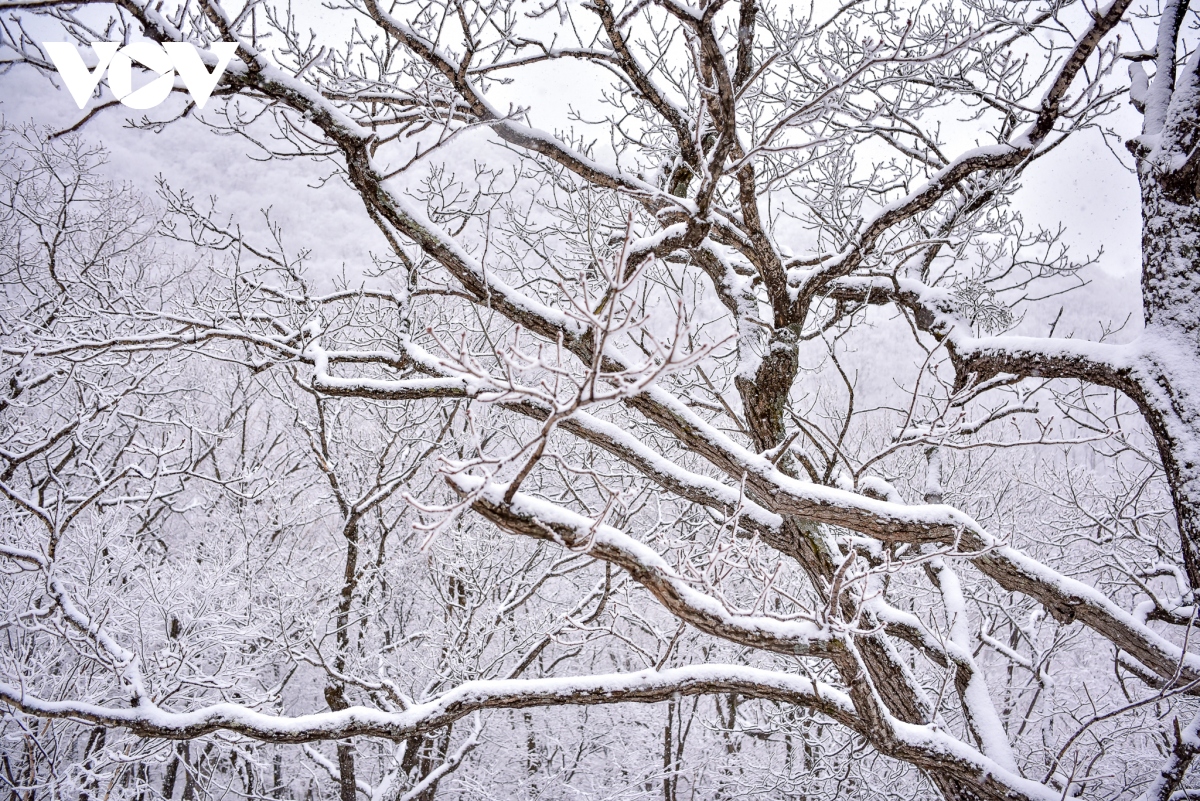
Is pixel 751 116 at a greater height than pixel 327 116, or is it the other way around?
pixel 751 116

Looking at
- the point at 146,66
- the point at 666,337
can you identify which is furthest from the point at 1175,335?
the point at 146,66

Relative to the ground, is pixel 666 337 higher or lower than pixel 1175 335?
lower

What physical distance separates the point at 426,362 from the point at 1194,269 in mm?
3695

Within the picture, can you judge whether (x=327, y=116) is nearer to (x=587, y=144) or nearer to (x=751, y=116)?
(x=587, y=144)

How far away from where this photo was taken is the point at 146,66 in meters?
2.55

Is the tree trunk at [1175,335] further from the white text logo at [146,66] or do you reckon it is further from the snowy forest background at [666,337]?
the white text logo at [146,66]

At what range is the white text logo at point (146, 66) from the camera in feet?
7.80

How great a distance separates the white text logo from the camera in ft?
7.80

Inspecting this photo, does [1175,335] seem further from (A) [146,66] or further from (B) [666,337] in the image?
(A) [146,66]

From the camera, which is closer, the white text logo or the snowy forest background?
the white text logo

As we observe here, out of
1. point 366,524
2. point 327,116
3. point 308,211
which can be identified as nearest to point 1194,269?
point 327,116

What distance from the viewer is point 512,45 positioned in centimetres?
365

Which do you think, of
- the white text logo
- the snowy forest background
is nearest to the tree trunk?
the snowy forest background

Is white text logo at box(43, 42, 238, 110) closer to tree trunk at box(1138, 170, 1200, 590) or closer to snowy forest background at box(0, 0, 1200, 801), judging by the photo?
snowy forest background at box(0, 0, 1200, 801)
